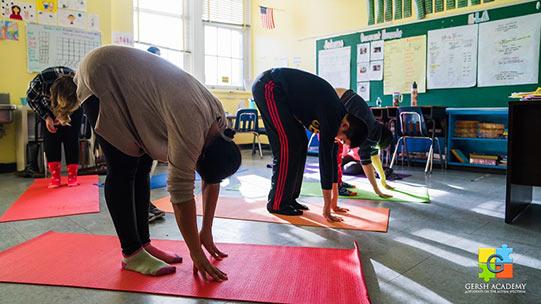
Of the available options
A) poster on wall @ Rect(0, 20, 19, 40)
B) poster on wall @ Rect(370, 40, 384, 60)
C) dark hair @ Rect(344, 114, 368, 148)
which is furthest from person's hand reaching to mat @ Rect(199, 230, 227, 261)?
poster on wall @ Rect(370, 40, 384, 60)

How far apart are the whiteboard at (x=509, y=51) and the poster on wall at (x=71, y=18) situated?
5.34m

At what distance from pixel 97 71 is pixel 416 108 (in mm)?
4246

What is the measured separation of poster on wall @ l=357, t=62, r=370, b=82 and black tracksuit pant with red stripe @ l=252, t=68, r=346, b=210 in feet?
13.0

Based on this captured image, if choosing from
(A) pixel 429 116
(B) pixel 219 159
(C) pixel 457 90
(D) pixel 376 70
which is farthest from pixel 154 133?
(D) pixel 376 70

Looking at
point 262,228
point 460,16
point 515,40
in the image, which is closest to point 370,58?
point 460,16

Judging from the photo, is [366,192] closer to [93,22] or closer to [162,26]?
[93,22]

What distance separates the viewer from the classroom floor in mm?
1344

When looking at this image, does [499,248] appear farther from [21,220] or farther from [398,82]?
[398,82]

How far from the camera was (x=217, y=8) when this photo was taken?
278 inches

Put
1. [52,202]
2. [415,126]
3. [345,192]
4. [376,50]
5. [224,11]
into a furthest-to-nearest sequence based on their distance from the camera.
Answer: [224,11], [376,50], [415,126], [345,192], [52,202]

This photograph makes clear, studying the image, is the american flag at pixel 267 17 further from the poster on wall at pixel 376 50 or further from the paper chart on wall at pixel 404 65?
the paper chart on wall at pixel 404 65

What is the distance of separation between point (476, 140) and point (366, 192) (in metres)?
2.60

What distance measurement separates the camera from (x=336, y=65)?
258 inches

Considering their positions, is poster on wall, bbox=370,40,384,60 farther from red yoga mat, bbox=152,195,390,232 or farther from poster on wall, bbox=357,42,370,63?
red yoga mat, bbox=152,195,390,232
